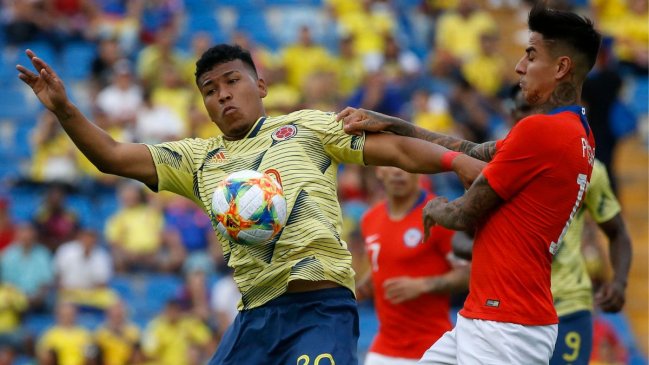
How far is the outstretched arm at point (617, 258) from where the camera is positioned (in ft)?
26.7

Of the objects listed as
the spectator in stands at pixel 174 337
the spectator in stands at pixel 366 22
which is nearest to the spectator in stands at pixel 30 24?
the spectator in stands at pixel 366 22

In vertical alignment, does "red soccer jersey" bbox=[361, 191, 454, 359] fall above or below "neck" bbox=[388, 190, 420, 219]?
below

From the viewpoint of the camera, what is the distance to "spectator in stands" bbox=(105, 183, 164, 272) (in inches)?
581

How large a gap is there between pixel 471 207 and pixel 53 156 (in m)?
10.7

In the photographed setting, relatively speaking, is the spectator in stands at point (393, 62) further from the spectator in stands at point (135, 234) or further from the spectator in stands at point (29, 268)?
the spectator in stands at point (29, 268)

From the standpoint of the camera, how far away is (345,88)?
17.5m

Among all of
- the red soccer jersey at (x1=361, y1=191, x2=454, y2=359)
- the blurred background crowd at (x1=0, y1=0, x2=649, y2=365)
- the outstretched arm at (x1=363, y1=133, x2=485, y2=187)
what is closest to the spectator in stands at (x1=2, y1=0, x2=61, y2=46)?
the blurred background crowd at (x1=0, y1=0, x2=649, y2=365)

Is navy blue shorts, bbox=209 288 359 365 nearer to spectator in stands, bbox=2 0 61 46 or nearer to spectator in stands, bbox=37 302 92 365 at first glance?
spectator in stands, bbox=37 302 92 365

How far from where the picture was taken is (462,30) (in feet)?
60.8

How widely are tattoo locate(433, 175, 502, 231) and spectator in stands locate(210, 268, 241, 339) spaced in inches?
301

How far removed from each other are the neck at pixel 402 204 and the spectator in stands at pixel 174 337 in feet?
16.1

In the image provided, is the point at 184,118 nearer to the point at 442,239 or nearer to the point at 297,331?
the point at 442,239

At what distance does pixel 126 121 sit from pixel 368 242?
7965 mm

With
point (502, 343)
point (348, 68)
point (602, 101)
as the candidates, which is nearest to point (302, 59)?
point (348, 68)
